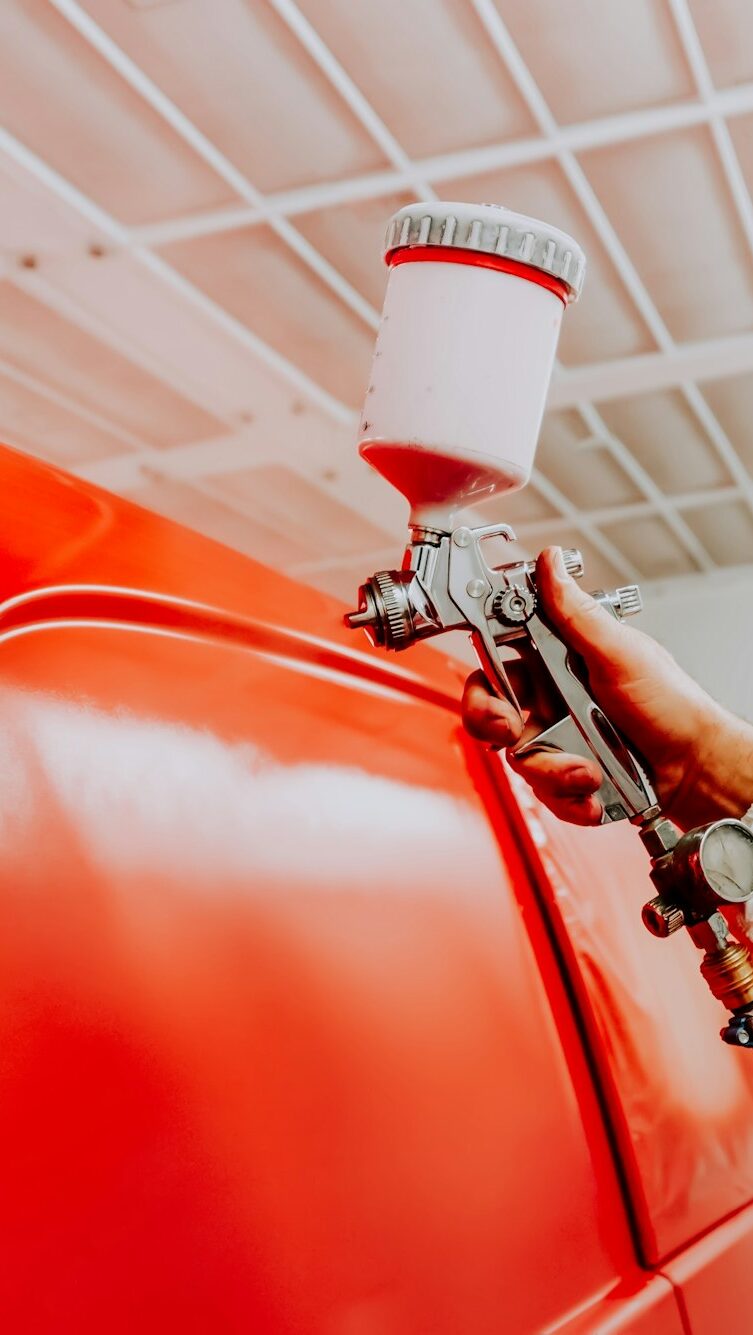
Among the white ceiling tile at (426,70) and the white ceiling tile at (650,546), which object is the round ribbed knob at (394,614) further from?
the white ceiling tile at (650,546)

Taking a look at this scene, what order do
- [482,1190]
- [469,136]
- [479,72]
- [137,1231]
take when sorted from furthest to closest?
[469,136] → [479,72] → [482,1190] → [137,1231]

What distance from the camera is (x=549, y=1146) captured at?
0.86m

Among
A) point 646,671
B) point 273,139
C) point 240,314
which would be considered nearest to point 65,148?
point 273,139

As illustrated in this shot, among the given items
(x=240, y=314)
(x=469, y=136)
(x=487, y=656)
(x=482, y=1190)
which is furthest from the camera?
(x=240, y=314)

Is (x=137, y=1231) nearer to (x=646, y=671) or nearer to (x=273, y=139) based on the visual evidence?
(x=646, y=671)

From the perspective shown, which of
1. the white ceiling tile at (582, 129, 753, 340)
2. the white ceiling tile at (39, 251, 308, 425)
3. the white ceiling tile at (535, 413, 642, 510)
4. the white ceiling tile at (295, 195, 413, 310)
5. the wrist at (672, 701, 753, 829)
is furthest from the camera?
the white ceiling tile at (535, 413, 642, 510)

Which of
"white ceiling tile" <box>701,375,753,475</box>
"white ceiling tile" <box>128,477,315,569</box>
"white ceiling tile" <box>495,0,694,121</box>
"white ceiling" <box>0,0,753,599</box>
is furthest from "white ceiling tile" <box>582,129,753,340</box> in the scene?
"white ceiling tile" <box>128,477,315,569</box>

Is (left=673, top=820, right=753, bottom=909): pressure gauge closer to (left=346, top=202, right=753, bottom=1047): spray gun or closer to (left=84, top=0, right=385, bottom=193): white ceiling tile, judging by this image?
(left=346, top=202, right=753, bottom=1047): spray gun

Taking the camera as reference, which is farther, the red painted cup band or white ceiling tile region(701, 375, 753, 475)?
white ceiling tile region(701, 375, 753, 475)

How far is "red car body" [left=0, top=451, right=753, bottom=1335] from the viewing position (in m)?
0.59

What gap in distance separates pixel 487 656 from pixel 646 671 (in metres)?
0.22

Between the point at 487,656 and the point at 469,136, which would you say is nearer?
the point at 487,656

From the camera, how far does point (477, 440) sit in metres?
0.90

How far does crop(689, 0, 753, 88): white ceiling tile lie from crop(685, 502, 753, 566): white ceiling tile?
425cm
